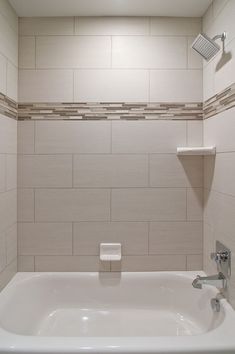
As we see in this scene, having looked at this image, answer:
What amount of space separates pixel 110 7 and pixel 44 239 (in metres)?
1.71

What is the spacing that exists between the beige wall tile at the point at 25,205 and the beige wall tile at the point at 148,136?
0.71 metres

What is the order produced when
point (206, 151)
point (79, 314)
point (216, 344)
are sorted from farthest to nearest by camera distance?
point (79, 314) → point (206, 151) → point (216, 344)

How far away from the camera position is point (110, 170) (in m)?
2.15

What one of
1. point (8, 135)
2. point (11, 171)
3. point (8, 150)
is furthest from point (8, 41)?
point (11, 171)

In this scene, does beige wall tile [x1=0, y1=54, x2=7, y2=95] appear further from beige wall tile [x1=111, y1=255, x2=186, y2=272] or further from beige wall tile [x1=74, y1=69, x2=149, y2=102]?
beige wall tile [x1=111, y1=255, x2=186, y2=272]

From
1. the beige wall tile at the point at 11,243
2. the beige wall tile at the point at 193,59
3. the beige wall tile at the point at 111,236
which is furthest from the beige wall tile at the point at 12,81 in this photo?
the beige wall tile at the point at 193,59

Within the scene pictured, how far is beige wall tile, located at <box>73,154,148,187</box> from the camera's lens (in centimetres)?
215

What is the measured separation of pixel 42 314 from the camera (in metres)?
2.02

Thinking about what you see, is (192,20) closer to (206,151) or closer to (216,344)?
(206,151)

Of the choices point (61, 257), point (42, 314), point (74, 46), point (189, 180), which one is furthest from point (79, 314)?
point (74, 46)

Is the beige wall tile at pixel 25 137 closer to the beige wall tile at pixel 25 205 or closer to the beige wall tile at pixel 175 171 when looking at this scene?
the beige wall tile at pixel 25 205

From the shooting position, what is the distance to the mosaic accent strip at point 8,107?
6.02 ft

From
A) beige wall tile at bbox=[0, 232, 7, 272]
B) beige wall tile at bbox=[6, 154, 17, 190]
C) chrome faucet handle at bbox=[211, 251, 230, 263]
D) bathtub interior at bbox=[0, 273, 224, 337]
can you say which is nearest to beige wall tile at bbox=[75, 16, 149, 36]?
beige wall tile at bbox=[6, 154, 17, 190]

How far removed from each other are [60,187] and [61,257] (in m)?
0.52
